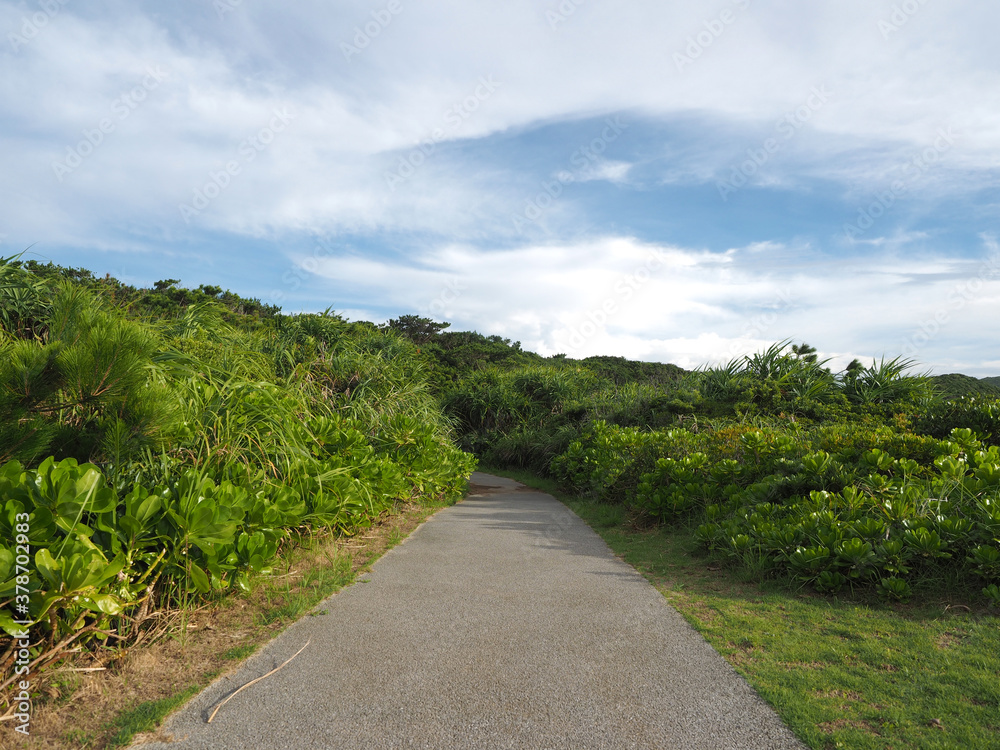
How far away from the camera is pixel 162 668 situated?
3.09 meters

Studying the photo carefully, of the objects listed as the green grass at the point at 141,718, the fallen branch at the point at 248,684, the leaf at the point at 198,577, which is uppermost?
the leaf at the point at 198,577

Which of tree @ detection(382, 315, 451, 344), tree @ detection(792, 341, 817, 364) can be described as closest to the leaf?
tree @ detection(792, 341, 817, 364)

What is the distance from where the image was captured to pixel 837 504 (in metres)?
5.14

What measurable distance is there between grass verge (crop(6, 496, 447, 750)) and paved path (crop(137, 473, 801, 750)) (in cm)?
13

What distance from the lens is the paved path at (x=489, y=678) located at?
2590 mm

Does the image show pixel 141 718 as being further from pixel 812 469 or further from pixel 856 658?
pixel 812 469

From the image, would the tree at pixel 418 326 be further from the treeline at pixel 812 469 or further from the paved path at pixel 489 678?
the paved path at pixel 489 678

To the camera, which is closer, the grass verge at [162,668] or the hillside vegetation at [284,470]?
the grass verge at [162,668]

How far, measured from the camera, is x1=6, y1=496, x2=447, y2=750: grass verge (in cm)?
251

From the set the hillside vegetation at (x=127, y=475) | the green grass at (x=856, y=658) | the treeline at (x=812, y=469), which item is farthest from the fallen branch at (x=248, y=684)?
the treeline at (x=812, y=469)

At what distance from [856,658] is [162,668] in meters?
3.90

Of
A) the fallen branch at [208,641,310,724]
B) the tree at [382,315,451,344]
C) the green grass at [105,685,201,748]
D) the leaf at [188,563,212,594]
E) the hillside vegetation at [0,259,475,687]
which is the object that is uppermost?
the tree at [382,315,451,344]

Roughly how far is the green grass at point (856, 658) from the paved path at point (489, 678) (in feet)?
0.63

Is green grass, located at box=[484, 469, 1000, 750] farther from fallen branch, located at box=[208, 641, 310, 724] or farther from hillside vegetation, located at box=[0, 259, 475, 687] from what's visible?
hillside vegetation, located at box=[0, 259, 475, 687]
